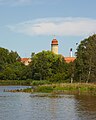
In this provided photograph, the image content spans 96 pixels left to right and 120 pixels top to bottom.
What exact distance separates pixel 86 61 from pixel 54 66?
40064 mm

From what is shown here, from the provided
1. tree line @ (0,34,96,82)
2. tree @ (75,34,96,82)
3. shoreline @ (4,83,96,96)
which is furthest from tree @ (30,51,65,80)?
shoreline @ (4,83,96,96)

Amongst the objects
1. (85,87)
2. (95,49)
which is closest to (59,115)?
(85,87)

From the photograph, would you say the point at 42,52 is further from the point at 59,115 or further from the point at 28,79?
the point at 59,115

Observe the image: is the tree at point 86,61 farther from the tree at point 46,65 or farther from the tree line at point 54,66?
the tree at point 46,65

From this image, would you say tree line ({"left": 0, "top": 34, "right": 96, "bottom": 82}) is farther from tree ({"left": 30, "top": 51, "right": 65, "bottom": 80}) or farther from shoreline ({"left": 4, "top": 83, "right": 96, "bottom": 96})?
shoreline ({"left": 4, "top": 83, "right": 96, "bottom": 96})

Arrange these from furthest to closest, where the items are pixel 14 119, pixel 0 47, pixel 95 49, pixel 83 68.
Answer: pixel 0 47, pixel 83 68, pixel 95 49, pixel 14 119

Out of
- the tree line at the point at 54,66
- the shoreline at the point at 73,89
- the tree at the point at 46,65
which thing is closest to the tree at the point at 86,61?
the tree line at the point at 54,66

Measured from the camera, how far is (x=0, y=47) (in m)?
155

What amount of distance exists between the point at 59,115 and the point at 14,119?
447 cm

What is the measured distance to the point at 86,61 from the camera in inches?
3231

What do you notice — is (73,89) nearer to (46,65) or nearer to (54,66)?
(46,65)

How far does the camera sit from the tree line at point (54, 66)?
3230 inches

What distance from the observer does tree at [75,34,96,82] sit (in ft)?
263

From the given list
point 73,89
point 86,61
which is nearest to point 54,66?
point 86,61
